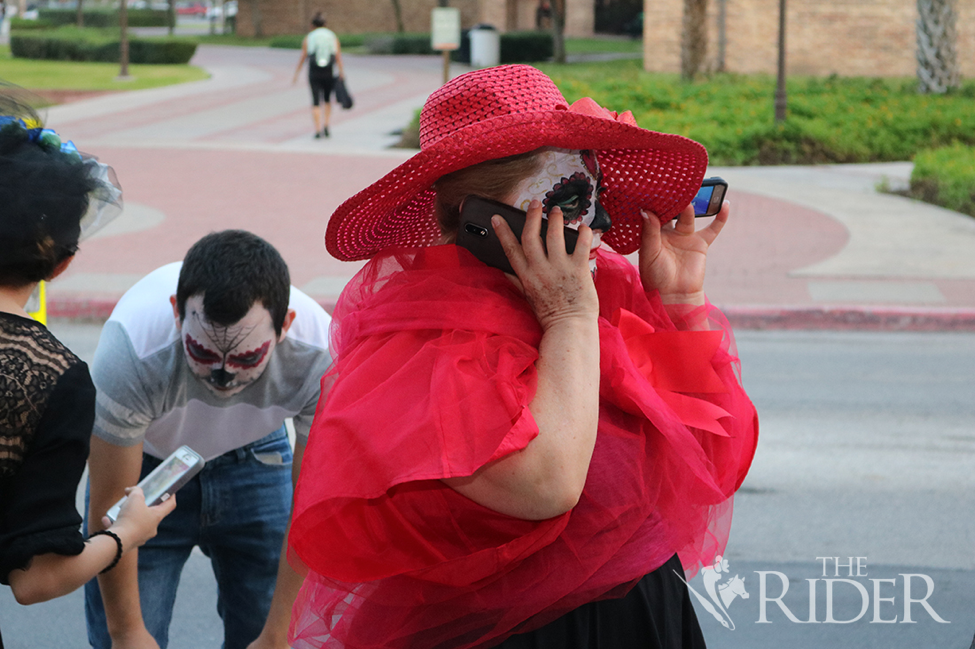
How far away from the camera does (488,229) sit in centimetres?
186

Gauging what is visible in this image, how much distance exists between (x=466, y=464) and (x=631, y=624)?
58cm

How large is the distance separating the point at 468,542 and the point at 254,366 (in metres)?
1.10

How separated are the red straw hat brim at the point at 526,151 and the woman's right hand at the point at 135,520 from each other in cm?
74

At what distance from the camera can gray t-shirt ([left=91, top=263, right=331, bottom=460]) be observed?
271 cm

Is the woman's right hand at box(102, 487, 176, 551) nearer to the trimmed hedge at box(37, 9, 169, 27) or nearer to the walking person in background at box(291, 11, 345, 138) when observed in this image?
the walking person in background at box(291, 11, 345, 138)

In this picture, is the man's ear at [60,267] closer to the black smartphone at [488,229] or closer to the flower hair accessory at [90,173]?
the flower hair accessory at [90,173]

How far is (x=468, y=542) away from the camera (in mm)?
1774

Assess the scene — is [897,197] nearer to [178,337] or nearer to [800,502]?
[800,502]

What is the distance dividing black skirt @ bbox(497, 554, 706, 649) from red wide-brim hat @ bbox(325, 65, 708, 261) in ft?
2.45

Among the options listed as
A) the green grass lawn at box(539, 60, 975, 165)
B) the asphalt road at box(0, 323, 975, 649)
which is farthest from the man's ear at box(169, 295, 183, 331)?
the green grass lawn at box(539, 60, 975, 165)

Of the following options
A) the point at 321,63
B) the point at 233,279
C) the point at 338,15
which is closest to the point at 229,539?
the point at 233,279

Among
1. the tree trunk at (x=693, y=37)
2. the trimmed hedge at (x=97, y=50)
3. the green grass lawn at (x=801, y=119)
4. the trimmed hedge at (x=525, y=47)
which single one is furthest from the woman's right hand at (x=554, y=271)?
the trimmed hedge at (x=525, y=47)

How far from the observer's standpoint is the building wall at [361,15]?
5062cm

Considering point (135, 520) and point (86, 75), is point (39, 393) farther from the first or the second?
point (86, 75)
